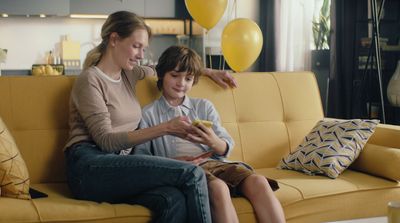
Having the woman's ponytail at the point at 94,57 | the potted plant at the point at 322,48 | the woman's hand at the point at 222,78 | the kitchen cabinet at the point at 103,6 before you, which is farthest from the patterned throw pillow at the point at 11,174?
the kitchen cabinet at the point at 103,6

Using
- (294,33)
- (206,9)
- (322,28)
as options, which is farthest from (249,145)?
(294,33)

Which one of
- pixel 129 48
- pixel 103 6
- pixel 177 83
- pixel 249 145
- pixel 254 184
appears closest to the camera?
pixel 254 184

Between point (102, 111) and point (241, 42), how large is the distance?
1160 mm

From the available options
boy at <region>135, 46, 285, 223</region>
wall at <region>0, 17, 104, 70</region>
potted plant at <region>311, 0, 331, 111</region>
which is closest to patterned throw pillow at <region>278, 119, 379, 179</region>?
boy at <region>135, 46, 285, 223</region>

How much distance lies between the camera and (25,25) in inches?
257

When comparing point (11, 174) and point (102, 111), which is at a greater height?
point (102, 111)

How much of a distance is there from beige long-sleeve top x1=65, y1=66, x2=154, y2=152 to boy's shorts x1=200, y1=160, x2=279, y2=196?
339 millimetres

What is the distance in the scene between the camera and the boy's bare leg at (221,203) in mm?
2088

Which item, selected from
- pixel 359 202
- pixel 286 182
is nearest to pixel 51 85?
pixel 286 182

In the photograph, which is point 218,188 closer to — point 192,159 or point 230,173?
point 230,173

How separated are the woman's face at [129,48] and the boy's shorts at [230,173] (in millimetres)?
517

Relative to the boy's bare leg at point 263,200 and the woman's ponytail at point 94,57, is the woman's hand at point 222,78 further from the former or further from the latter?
the boy's bare leg at point 263,200

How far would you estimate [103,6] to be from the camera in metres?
6.55

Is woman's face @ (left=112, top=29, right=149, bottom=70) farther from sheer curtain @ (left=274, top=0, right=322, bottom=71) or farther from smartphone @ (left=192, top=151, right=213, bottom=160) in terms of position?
sheer curtain @ (left=274, top=0, right=322, bottom=71)
